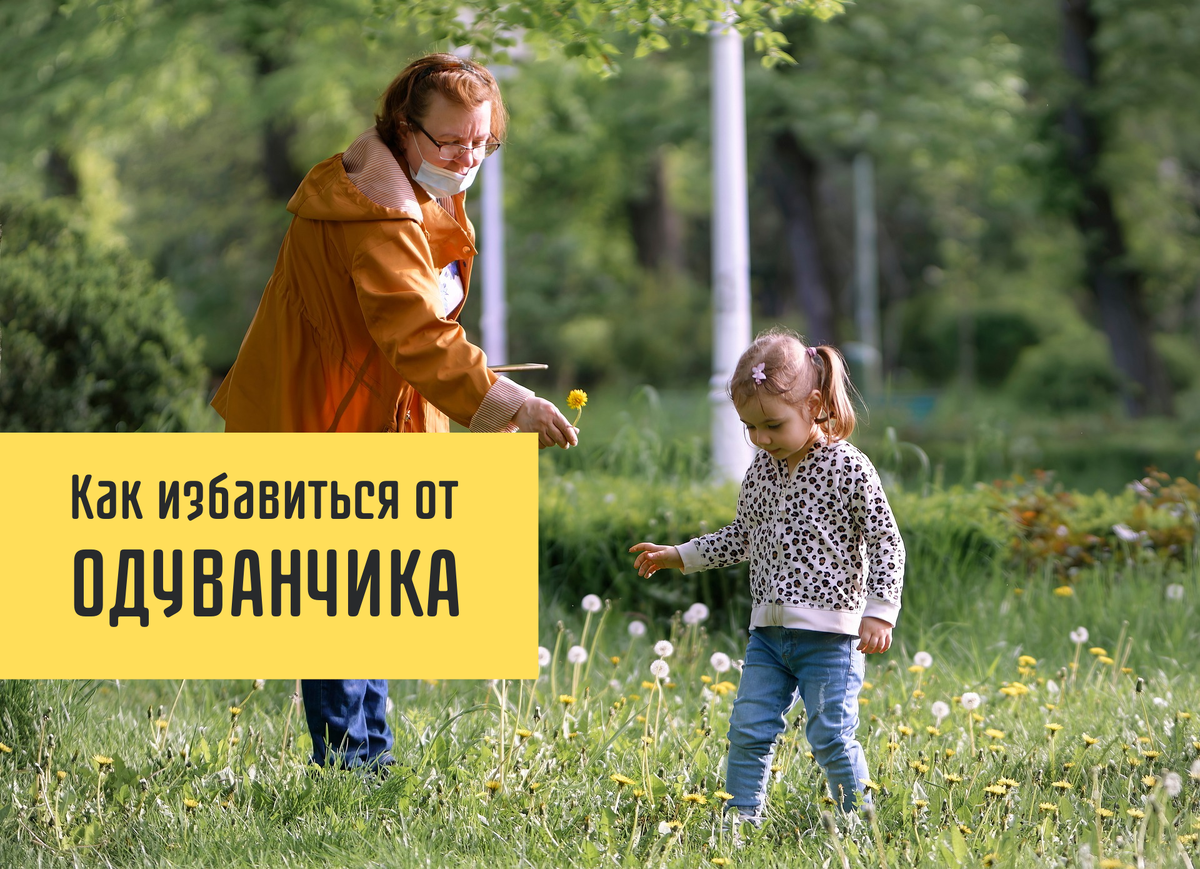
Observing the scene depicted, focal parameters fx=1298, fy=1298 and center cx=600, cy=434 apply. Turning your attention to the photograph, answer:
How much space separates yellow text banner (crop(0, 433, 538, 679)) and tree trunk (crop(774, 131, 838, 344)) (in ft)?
52.7

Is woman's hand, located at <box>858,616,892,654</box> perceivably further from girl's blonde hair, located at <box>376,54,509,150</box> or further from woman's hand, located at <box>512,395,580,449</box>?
girl's blonde hair, located at <box>376,54,509,150</box>

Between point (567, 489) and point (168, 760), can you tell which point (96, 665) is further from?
point (567, 489)

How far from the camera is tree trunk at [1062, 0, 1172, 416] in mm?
14875

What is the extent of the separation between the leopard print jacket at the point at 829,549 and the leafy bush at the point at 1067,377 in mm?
19997

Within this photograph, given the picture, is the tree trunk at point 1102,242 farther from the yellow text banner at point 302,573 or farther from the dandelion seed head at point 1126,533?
the yellow text banner at point 302,573

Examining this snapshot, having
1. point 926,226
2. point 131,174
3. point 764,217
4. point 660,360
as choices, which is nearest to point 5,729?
point 660,360

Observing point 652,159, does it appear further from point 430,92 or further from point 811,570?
point 811,570

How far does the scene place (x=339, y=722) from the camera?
9.61 feet

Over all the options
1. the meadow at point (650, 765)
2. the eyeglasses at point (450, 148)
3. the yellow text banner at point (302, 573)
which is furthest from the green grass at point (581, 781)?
the eyeglasses at point (450, 148)

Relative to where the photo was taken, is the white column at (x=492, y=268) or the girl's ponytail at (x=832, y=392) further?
the white column at (x=492, y=268)

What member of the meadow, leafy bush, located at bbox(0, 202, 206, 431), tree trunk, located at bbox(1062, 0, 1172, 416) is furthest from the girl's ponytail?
tree trunk, located at bbox(1062, 0, 1172, 416)

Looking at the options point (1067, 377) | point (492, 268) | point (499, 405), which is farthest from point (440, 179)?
point (1067, 377)

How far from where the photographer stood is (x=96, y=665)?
2682 millimetres

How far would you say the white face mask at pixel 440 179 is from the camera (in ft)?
8.94
